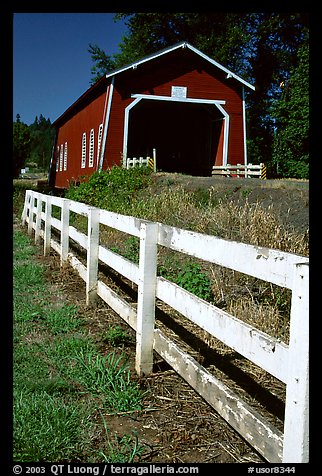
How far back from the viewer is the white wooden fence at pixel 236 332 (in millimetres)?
2177

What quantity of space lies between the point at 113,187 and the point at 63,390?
38.7 ft

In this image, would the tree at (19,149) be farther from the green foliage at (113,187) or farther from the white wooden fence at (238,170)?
the green foliage at (113,187)

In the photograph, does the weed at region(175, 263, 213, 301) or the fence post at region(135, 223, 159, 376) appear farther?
the weed at region(175, 263, 213, 301)

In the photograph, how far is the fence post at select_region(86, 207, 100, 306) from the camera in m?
5.85

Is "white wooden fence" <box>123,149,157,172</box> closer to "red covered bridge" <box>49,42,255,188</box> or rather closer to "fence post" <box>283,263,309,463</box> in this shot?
"red covered bridge" <box>49,42,255,188</box>

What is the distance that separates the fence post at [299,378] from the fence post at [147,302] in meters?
1.77

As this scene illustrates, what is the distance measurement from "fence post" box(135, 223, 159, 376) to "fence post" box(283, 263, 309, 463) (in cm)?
177

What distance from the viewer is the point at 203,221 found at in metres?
7.75

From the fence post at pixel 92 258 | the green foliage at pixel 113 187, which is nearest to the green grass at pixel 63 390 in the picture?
the fence post at pixel 92 258

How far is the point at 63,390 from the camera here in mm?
3490

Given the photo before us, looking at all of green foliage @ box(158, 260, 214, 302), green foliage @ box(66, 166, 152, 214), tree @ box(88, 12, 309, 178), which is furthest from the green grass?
tree @ box(88, 12, 309, 178)

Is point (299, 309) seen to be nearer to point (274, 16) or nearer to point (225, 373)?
point (225, 373)

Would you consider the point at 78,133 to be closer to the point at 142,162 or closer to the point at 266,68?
the point at 142,162

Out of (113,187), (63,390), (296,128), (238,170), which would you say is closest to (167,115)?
(238,170)
